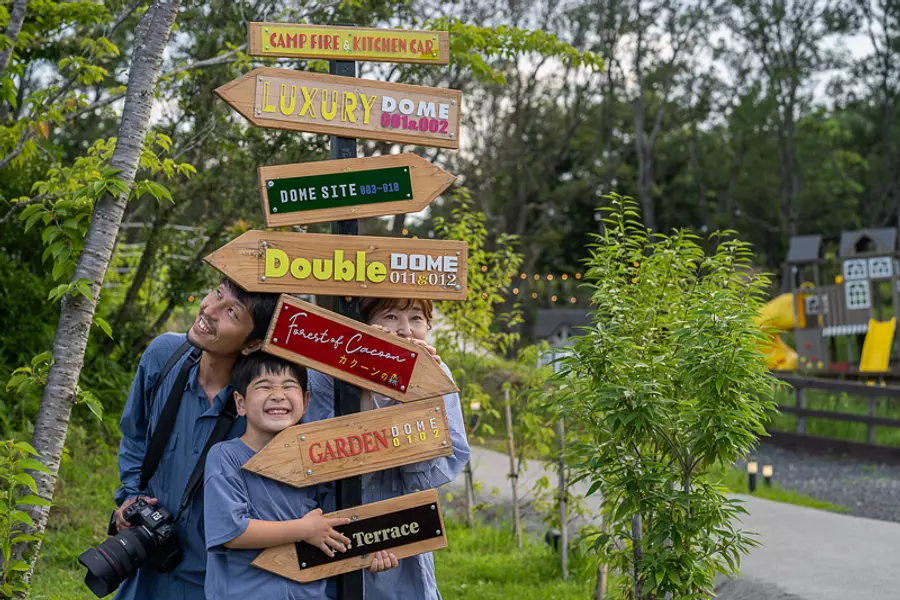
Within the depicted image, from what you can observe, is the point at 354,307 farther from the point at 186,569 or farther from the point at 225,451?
the point at 186,569

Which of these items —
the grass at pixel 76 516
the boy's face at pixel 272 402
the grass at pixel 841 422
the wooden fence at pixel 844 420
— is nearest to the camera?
the boy's face at pixel 272 402

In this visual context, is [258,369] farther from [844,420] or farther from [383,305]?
[844,420]

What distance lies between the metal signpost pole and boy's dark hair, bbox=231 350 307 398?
0.42ft

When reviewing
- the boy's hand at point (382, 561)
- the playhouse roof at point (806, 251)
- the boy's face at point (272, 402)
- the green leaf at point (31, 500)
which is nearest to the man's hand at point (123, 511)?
the green leaf at point (31, 500)

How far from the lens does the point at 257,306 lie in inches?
104

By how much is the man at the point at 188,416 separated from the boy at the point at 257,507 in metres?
0.13

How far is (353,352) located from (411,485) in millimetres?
455

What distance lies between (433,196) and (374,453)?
2.51 feet

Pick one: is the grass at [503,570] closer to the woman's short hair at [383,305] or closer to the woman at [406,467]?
the woman at [406,467]

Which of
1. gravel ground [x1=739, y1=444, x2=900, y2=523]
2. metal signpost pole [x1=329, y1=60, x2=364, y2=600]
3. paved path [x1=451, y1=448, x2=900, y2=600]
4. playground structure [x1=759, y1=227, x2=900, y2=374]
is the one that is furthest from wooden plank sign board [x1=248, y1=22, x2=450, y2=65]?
playground structure [x1=759, y1=227, x2=900, y2=374]

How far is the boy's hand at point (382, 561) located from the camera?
2.53 metres

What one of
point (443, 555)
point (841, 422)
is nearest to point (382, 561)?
point (443, 555)

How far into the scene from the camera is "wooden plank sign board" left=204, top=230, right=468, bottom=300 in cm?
253

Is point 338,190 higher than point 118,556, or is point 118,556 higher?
point 338,190
